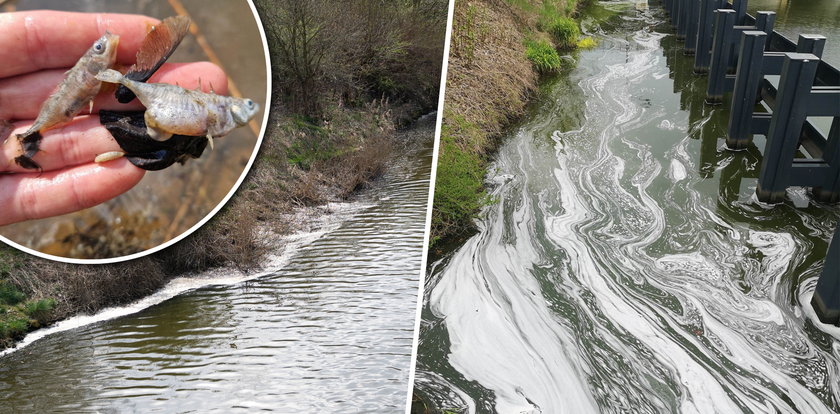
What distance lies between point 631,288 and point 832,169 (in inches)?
61.0

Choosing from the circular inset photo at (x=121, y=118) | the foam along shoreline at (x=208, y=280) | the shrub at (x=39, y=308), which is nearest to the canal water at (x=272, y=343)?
the foam along shoreline at (x=208, y=280)

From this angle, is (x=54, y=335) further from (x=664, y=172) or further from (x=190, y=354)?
(x=664, y=172)

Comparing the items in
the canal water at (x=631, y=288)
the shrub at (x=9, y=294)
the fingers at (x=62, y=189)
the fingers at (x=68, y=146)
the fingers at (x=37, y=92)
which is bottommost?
the canal water at (x=631, y=288)

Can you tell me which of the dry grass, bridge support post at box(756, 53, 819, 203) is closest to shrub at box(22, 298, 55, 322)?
the dry grass

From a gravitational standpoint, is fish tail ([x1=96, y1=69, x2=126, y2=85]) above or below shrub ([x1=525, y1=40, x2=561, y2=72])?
above

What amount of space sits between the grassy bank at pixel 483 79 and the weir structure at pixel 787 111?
1647mm

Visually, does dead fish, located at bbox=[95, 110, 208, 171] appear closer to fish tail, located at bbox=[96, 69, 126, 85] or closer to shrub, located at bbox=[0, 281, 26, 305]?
fish tail, located at bbox=[96, 69, 126, 85]

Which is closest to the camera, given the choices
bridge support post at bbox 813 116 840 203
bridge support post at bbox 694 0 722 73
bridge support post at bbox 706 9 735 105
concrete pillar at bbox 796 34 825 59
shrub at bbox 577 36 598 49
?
bridge support post at bbox 813 116 840 203

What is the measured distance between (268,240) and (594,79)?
13.6 ft

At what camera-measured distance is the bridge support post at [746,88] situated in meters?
3.98

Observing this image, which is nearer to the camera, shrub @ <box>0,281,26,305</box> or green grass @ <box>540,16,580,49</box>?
shrub @ <box>0,281,26,305</box>

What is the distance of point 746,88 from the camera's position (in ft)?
13.6

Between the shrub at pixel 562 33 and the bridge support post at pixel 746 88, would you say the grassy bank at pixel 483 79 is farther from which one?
the bridge support post at pixel 746 88

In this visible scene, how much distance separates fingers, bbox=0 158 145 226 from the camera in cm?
147
